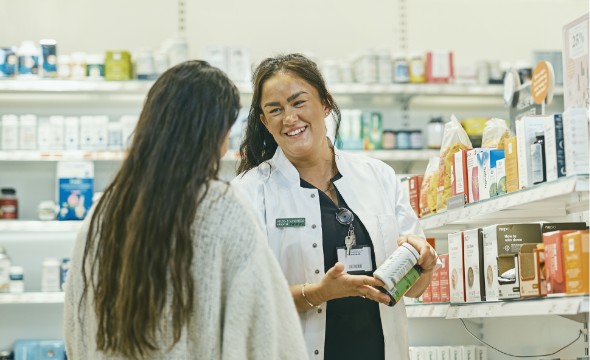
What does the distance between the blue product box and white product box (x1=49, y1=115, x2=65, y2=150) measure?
114 cm

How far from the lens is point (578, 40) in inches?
104

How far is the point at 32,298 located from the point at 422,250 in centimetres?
324

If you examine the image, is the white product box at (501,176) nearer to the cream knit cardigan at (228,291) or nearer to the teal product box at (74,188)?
the cream knit cardigan at (228,291)

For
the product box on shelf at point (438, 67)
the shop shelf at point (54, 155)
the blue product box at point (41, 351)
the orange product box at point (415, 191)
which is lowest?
the blue product box at point (41, 351)

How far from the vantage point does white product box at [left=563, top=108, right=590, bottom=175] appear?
2264 mm

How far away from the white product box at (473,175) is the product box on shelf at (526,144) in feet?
1.14

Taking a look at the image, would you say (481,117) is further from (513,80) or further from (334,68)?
(513,80)

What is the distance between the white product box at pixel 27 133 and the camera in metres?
5.21

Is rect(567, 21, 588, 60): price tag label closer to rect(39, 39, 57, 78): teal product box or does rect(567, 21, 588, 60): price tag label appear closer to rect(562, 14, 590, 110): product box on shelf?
rect(562, 14, 590, 110): product box on shelf

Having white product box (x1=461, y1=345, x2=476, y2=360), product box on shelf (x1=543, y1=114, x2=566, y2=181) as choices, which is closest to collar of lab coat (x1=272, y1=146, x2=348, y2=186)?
product box on shelf (x1=543, y1=114, x2=566, y2=181)

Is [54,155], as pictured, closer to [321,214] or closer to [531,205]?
[321,214]

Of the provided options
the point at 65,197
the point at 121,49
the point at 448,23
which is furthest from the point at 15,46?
the point at 448,23

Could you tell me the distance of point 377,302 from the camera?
98.9 inches

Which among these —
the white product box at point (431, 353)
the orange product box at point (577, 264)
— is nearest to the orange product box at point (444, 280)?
the orange product box at point (577, 264)
